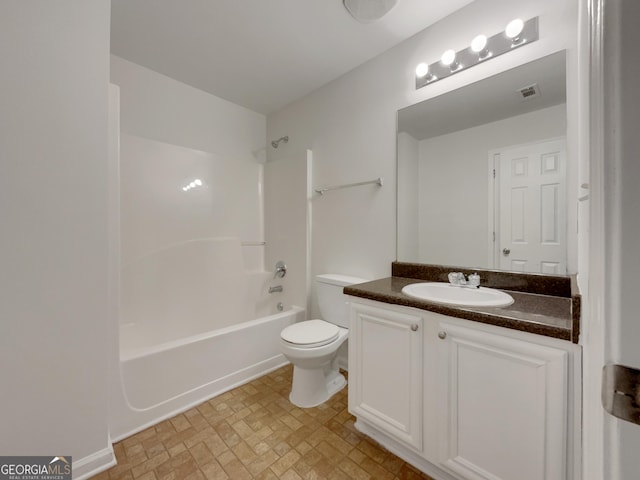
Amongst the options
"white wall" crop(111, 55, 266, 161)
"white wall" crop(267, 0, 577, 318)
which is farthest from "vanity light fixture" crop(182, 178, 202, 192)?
"white wall" crop(267, 0, 577, 318)

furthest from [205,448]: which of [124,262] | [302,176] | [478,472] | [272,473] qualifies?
[302,176]

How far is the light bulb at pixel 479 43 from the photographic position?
1.44m

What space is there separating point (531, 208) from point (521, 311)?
61cm

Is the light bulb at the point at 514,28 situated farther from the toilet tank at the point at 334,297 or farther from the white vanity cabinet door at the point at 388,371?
the toilet tank at the point at 334,297

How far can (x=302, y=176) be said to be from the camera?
2445 mm

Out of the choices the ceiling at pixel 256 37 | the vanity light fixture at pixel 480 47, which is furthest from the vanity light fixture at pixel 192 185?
the vanity light fixture at pixel 480 47

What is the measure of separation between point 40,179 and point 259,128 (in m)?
2.07

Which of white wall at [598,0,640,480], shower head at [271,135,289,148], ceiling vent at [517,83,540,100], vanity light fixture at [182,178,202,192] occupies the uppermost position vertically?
shower head at [271,135,289,148]

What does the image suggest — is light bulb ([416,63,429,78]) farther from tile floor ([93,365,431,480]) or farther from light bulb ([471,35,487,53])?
tile floor ([93,365,431,480])

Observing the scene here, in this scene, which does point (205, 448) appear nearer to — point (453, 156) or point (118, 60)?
point (453, 156)

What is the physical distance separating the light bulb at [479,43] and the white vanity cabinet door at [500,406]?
1481mm

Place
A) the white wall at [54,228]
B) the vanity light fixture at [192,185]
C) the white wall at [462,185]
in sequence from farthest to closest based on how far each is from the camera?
the vanity light fixture at [192,185] < the white wall at [462,185] < the white wall at [54,228]

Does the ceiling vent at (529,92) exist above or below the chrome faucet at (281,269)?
above

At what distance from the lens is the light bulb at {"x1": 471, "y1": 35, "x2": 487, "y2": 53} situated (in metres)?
1.44
